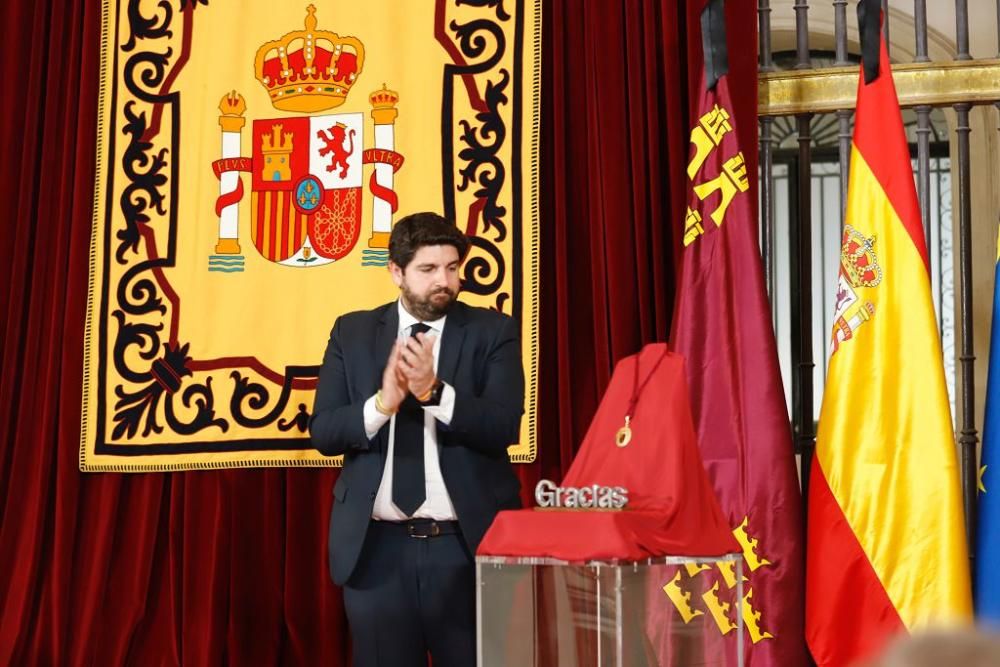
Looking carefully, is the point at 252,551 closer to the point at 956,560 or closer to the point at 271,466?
the point at 271,466

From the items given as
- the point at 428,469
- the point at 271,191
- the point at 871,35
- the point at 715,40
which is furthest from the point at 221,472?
the point at 871,35

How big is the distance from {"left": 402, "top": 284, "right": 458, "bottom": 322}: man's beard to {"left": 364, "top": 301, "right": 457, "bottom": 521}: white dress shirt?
0.15 m

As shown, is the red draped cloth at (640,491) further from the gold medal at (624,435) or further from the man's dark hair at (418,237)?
the man's dark hair at (418,237)

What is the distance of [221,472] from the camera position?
13.5 feet

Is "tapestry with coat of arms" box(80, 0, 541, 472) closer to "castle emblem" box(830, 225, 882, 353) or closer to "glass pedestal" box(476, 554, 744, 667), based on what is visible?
"castle emblem" box(830, 225, 882, 353)

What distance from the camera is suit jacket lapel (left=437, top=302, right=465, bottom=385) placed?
279 cm

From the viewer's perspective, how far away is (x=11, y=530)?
4160 mm

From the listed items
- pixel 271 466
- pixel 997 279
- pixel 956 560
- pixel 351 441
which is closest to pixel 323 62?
pixel 271 466

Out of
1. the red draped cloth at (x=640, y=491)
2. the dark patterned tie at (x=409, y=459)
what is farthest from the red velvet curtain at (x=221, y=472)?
the red draped cloth at (x=640, y=491)

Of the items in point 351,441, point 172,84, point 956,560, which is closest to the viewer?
point 351,441

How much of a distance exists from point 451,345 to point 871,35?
155cm

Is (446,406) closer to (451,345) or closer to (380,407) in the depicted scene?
(380,407)

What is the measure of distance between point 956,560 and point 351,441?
1605 mm

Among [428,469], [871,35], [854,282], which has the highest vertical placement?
[871,35]
